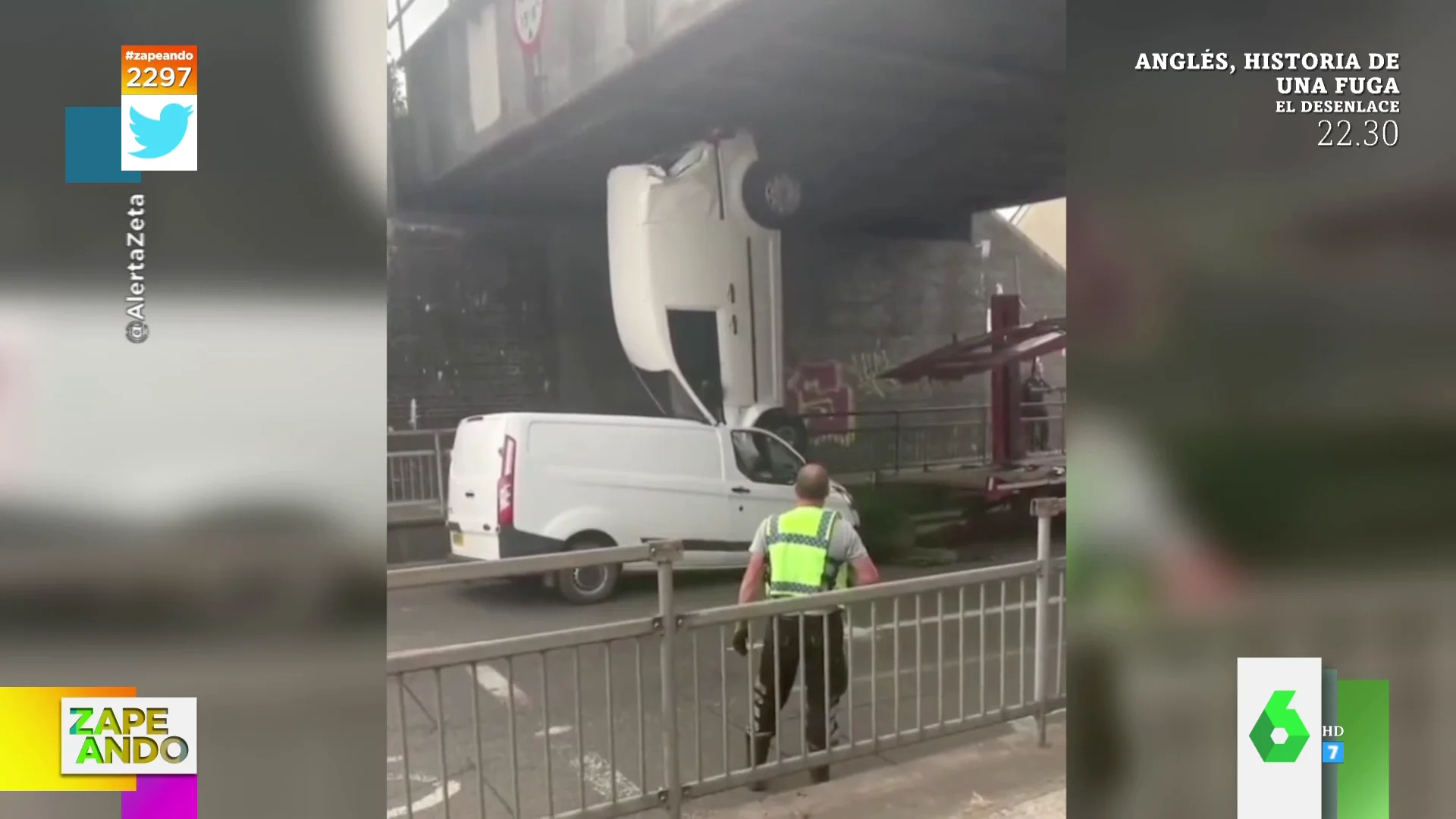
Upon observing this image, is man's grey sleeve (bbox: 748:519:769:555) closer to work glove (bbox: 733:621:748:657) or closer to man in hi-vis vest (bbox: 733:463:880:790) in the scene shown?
man in hi-vis vest (bbox: 733:463:880:790)

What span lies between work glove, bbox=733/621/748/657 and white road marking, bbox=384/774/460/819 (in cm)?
47

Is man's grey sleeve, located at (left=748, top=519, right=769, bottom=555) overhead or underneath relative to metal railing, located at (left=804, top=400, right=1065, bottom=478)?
underneath

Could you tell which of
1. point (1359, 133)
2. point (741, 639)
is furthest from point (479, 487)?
point (1359, 133)

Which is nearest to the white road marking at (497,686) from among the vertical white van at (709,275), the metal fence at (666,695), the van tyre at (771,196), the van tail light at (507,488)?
the metal fence at (666,695)

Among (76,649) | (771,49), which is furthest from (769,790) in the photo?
(771,49)

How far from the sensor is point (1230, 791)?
3.97ft

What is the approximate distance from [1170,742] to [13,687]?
1.62m

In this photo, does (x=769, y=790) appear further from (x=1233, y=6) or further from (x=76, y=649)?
(x=1233, y=6)

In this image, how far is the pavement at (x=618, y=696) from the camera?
118cm

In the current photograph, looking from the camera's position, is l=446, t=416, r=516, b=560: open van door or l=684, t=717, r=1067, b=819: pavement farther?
l=684, t=717, r=1067, b=819: pavement

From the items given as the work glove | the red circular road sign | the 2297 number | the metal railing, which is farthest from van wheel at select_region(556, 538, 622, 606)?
the 2297 number

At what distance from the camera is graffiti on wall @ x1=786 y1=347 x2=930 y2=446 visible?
1.20 metres

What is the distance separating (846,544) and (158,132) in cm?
109

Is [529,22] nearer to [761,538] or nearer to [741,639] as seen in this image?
[761,538]
